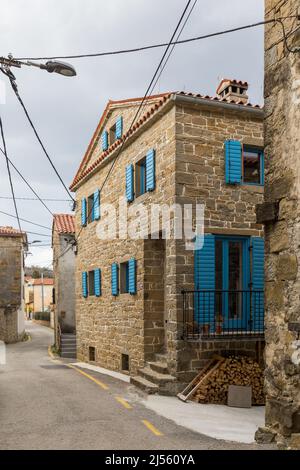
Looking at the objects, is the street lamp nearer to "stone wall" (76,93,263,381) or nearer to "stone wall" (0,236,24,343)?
"stone wall" (76,93,263,381)

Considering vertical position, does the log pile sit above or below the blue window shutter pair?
below

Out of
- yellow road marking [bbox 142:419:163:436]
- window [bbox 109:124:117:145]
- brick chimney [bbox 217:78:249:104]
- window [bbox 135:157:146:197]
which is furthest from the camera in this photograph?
window [bbox 109:124:117:145]

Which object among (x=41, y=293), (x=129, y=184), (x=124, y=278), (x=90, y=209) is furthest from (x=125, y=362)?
(x=41, y=293)

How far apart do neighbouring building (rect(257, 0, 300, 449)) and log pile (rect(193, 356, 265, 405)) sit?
10.6 ft

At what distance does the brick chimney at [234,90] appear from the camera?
11348mm

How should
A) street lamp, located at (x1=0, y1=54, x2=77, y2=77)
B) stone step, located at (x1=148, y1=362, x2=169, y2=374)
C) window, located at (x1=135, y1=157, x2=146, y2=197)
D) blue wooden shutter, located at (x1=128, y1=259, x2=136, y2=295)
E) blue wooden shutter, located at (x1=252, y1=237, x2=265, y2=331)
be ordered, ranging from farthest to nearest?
1. window, located at (x1=135, y1=157, x2=146, y2=197)
2. blue wooden shutter, located at (x1=128, y1=259, x2=136, y2=295)
3. blue wooden shutter, located at (x1=252, y1=237, x2=265, y2=331)
4. stone step, located at (x1=148, y1=362, x2=169, y2=374)
5. street lamp, located at (x1=0, y1=54, x2=77, y2=77)

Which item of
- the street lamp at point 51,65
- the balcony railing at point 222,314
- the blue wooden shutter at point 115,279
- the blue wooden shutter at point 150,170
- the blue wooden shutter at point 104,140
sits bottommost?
the balcony railing at point 222,314

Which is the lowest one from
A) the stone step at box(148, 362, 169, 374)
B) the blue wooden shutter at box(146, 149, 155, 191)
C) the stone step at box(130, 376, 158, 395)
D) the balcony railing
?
the stone step at box(130, 376, 158, 395)

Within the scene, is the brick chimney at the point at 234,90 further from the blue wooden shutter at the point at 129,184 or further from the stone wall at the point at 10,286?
the stone wall at the point at 10,286

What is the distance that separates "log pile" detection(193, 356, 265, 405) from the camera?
892 centimetres

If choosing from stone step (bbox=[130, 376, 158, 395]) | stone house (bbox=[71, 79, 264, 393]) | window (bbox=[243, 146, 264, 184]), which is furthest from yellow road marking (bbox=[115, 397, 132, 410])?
window (bbox=[243, 146, 264, 184])

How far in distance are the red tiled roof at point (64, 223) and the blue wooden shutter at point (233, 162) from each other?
47.4 feet

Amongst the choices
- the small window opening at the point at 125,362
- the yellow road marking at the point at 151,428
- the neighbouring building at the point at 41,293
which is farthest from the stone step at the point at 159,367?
the neighbouring building at the point at 41,293

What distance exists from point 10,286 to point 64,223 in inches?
262
